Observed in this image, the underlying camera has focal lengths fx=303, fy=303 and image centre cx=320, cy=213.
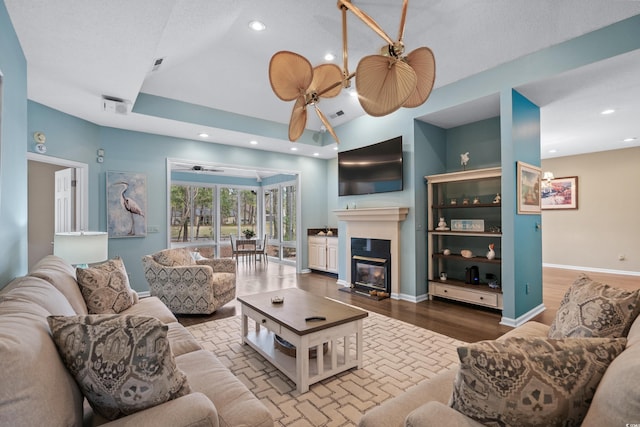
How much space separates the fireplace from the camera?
199 inches

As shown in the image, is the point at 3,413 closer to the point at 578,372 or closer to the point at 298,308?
the point at 578,372

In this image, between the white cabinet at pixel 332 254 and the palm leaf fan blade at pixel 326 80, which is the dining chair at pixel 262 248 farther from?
the palm leaf fan blade at pixel 326 80

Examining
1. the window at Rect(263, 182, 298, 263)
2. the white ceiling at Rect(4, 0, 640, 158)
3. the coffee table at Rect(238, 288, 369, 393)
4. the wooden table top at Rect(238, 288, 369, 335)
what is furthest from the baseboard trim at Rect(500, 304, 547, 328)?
the window at Rect(263, 182, 298, 263)

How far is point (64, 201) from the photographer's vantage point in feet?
15.3

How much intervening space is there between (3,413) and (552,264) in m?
9.57

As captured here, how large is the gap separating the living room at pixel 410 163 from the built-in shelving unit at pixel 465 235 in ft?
0.75

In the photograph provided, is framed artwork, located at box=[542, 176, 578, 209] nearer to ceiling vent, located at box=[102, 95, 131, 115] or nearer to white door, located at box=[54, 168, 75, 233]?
ceiling vent, located at box=[102, 95, 131, 115]

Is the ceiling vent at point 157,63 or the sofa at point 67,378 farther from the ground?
the ceiling vent at point 157,63

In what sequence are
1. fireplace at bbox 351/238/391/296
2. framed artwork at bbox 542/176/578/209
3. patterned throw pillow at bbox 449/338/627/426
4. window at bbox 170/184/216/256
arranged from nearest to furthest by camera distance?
1. patterned throw pillow at bbox 449/338/627/426
2. fireplace at bbox 351/238/391/296
3. framed artwork at bbox 542/176/578/209
4. window at bbox 170/184/216/256

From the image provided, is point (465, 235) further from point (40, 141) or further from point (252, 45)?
point (40, 141)

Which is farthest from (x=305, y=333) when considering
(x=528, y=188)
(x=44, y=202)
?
(x=44, y=202)

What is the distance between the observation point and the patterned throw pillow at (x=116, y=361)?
1.10m

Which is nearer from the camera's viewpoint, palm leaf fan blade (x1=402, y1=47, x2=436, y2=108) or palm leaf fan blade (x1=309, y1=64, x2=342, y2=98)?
palm leaf fan blade (x1=402, y1=47, x2=436, y2=108)

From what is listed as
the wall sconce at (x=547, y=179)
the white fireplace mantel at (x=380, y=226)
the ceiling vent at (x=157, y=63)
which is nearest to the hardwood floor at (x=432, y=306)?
the white fireplace mantel at (x=380, y=226)
